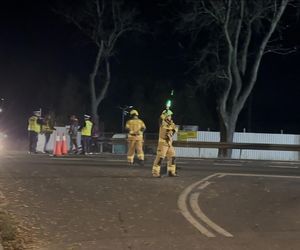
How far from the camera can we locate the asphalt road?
855 cm

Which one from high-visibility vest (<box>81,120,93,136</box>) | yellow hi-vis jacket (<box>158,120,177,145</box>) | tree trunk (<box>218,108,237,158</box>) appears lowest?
yellow hi-vis jacket (<box>158,120,177,145</box>)

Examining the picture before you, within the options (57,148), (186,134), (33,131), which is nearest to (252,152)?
(186,134)

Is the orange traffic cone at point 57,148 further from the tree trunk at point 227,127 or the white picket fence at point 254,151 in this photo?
the tree trunk at point 227,127

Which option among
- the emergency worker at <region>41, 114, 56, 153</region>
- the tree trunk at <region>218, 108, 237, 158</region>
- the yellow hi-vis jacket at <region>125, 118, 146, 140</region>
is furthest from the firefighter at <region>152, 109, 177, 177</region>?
the tree trunk at <region>218, 108, 237, 158</region>

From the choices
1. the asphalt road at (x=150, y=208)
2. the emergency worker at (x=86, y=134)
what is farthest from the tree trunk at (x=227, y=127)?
the asphalt road at (x=150, y=208)

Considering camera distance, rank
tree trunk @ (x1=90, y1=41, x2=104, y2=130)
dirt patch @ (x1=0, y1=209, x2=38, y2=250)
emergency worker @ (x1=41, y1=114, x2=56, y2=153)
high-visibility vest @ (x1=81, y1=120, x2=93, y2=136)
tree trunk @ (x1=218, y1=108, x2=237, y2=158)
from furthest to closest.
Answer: tree trunk @ (x1=90, y1=41, x2=104, y2=130) < tree trunk @ (x1=218, y1=108, x2=237, y2=158) < emergency worker @ (x1=41, y1=114, x2=56, y2=153) < high-visibility vest @ (x1=81, y1=120, x2=93, y2=136) < dirt patch @ (x1=0, y1=209, x2=38, y2=250)

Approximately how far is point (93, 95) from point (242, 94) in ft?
32.4

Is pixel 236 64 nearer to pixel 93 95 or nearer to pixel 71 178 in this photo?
pixel 93 95

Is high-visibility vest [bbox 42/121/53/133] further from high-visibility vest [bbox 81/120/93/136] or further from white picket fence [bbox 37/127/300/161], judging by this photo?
white picket fence [bbox 37/127/300/161]

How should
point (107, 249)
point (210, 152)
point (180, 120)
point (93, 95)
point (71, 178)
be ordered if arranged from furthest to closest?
point (180, 120), point (93, 95), point (210, 152), point (71, 178), point (107, 249)

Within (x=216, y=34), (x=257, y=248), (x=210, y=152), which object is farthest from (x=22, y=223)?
(x=216, y=34)

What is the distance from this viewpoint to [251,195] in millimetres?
13234

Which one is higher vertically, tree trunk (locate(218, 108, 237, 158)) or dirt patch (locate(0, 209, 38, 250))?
tree trunk (locate(218, 108, 237, 158))

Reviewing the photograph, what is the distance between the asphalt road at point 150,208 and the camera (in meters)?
8.55
